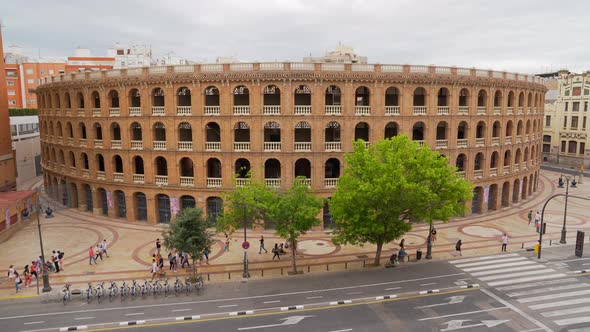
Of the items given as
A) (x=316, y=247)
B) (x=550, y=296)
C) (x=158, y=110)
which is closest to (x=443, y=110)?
(x=316, y=247)

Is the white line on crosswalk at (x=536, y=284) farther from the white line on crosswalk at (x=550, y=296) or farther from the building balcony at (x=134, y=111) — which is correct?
the building balcony at (x=134, y=111)

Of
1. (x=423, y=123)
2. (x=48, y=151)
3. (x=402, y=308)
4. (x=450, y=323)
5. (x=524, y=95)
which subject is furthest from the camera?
(x=48, y=151)

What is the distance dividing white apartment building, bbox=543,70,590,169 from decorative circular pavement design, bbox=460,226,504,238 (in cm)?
5890

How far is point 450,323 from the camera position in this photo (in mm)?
26156

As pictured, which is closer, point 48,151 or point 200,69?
point 200,69

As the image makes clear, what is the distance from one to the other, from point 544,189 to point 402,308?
5408 centimetres

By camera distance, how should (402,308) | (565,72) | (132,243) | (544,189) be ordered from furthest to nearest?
1. (565,72)
2. (544,189)
3. (132,243)
4. (402,308)

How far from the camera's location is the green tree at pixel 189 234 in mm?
31312

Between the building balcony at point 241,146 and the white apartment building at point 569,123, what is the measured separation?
7960 centimetres

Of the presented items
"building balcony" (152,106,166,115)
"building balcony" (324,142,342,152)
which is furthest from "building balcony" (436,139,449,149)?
"building balcony" (152,106,166,115)

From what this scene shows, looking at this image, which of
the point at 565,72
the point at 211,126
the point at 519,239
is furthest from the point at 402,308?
the point at 565,72

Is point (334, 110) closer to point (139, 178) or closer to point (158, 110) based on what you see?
point (158, 110)

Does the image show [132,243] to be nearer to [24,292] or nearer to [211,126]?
[24,292]

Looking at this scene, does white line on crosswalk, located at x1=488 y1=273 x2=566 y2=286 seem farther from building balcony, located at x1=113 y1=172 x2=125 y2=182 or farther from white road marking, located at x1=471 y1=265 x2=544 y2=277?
building balcony, located at x1=113 y1=172 x2=125 y2=182
